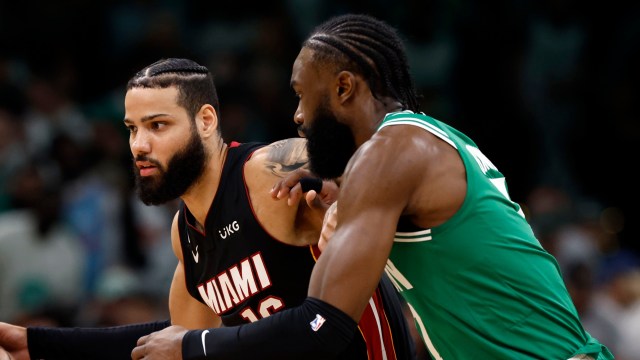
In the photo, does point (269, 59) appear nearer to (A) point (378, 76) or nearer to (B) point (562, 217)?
(B) point (562, 217)

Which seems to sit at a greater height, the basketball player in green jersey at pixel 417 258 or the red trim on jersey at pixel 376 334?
the basketball player in green jersey at pixel 417 258

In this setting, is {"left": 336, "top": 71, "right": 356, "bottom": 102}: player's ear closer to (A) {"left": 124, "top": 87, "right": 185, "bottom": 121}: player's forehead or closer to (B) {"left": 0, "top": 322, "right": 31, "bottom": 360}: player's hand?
(A) {"left": 124, "top": 87, "right": 185, "bottom": 121}: player's forehead

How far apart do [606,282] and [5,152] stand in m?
5.00

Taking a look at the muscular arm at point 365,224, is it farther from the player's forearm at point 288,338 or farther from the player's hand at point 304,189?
the player's hand at point 304,189

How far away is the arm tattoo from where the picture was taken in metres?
4.38

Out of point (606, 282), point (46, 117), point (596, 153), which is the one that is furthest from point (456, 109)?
point (46, 117)

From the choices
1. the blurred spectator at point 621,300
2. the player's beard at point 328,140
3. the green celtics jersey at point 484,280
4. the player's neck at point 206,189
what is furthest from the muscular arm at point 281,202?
the blurred spectator at point 621,300

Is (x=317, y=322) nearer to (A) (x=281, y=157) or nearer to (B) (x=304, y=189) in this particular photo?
(B) (x=304, y=189)

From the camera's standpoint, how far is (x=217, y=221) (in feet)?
14.7

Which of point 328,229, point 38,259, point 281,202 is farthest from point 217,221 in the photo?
point 38,259

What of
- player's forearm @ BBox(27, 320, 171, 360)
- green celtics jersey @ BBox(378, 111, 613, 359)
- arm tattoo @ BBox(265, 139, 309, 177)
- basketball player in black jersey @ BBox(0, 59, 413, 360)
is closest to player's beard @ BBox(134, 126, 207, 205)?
basketball player in black jersey @ BBox(0, 59, 413, 360)

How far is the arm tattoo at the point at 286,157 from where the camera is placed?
4383 millimetres

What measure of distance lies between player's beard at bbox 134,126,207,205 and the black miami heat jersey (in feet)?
0.45

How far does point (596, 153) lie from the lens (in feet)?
32.6
